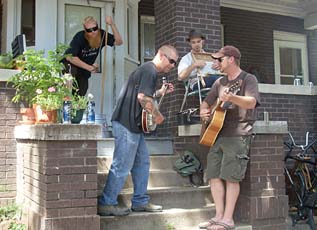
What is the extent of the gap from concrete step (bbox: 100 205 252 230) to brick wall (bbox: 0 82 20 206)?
Result: 1.57 m

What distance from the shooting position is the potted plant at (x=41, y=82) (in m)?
4.43

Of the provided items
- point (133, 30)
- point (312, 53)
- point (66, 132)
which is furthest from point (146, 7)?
point (66, 132)

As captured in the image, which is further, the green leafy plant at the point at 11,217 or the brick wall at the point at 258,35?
the brick wall at the point at 258,35

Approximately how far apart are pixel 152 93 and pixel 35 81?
4.60ft

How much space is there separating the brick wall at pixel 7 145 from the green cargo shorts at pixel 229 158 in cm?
240

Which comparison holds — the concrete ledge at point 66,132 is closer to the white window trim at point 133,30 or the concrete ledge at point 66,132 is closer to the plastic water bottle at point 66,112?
the plastic water bottle at point 66,112

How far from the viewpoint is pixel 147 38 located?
895 centimetres

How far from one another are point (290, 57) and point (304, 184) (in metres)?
5.37

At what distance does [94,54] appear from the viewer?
6078 mm

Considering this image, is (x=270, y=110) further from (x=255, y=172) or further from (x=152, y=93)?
(x=152, y=93)

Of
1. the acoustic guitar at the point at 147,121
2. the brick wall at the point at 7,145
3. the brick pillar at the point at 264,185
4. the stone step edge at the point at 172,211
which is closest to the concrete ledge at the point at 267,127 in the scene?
the brick pillar at the point at 264,185

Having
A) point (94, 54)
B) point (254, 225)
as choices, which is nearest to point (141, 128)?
point (254, 225)

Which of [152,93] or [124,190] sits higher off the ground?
[152,93]

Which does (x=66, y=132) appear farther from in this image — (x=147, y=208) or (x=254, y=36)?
(x=254, y=36)
